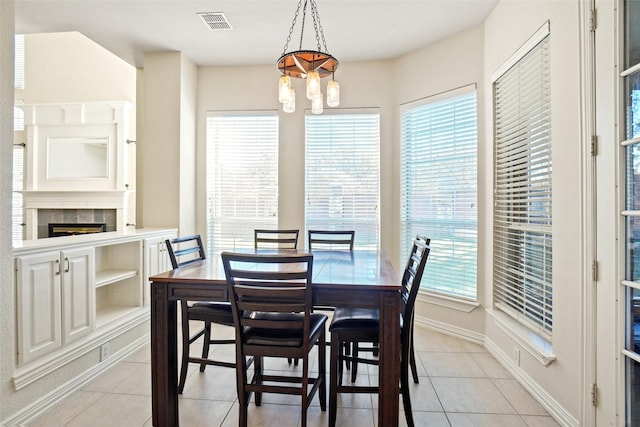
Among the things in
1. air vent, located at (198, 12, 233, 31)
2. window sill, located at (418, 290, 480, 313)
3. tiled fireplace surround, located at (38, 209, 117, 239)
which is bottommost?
window sill, located at (418, 290, 480, 313)

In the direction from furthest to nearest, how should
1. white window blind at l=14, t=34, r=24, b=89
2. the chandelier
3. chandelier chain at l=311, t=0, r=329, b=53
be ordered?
white window blind at l=14, t=34, r=24, b=89
chandelier chain at l=311, t=0, r=329, b=53
the chandelier

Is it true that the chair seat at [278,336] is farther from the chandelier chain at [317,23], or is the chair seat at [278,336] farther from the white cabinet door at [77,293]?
the chandelier chain at [317,23]

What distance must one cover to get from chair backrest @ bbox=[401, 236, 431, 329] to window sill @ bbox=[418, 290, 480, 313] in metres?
1.31

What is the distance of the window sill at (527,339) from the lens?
221cm

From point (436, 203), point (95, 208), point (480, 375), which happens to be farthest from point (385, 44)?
point (95, 208)

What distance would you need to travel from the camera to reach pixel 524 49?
251cm

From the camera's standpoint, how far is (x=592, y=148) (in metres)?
1.81

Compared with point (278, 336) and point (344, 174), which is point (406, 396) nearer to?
point (278, 336)

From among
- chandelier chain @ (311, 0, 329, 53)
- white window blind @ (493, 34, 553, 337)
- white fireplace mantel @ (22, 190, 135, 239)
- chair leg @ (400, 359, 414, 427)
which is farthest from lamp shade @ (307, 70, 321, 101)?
white fireplace mantel @ (22, 190, 135, 239)

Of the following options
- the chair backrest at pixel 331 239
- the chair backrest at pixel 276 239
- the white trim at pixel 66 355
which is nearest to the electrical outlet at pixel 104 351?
the white trim at pixel 66 355

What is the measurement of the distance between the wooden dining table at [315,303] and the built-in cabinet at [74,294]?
81 centimetres

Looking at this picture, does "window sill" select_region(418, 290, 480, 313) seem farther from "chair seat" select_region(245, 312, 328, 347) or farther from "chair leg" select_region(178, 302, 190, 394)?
"chair leg" select_region(178, 302, 190, 394)

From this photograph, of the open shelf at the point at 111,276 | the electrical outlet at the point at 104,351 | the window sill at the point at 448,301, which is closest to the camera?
the electrical outlet at the point at 104,351

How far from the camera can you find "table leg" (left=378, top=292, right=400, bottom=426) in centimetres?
179
